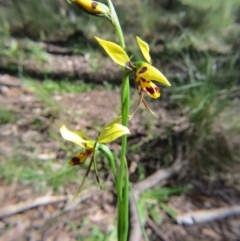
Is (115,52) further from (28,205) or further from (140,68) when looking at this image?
(28,205)

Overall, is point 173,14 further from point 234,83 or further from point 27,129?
point 27,129

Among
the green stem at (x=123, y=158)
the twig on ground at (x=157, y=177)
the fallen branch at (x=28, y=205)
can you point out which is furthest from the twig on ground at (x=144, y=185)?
the green stem at (x=123, y=158)

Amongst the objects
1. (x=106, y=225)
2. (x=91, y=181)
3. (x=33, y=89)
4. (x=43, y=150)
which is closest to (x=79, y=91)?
(x=33, y=89)

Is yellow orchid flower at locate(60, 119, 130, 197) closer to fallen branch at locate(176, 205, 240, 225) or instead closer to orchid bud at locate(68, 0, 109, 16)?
orchid bud at locate(68, 0, 109, 16)

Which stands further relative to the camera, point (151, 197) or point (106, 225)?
point (151, 197)

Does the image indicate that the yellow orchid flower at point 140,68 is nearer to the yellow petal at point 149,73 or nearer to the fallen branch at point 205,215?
the yellow petal at point 149,73

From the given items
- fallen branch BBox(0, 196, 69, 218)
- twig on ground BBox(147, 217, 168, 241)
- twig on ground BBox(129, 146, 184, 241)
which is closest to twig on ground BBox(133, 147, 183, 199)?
twig on ground BBox(129, 146, 184, 241)

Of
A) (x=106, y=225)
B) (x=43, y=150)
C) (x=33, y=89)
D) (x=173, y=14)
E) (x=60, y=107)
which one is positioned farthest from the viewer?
(x=173, y=14)
